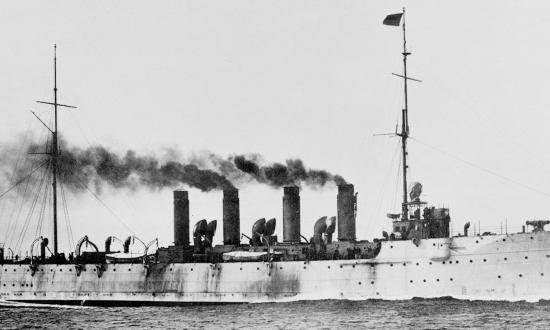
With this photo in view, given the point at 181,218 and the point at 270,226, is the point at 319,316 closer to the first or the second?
the point at 270,226

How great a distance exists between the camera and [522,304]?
28.2 m

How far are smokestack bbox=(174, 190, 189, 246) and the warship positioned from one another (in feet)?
0.16

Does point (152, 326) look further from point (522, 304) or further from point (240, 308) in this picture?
point (522, 304)

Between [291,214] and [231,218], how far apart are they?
332 centimetres

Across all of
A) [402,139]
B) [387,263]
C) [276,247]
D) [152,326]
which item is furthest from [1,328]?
[402,139]

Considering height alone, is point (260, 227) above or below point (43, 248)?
above

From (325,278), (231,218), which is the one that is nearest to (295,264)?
(325,278)

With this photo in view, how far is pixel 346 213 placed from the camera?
34.4 meters

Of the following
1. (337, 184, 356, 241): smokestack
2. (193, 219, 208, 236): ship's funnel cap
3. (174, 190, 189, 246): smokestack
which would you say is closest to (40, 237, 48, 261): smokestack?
(174, 190, 189, 246): smokestack

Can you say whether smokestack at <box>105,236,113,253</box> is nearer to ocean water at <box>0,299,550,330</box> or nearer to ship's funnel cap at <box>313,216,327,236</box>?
ocean water at <box>0,299,550,330</box>

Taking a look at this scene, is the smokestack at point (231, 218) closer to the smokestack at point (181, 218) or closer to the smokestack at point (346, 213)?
the smokestack at point (181, 218)

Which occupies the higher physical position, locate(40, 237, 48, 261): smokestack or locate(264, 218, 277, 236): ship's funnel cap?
locate(264, 218, 277, 236): ship's funnel cap

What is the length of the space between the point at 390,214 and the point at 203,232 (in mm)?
9373

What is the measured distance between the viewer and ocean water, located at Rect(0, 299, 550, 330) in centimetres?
2489
